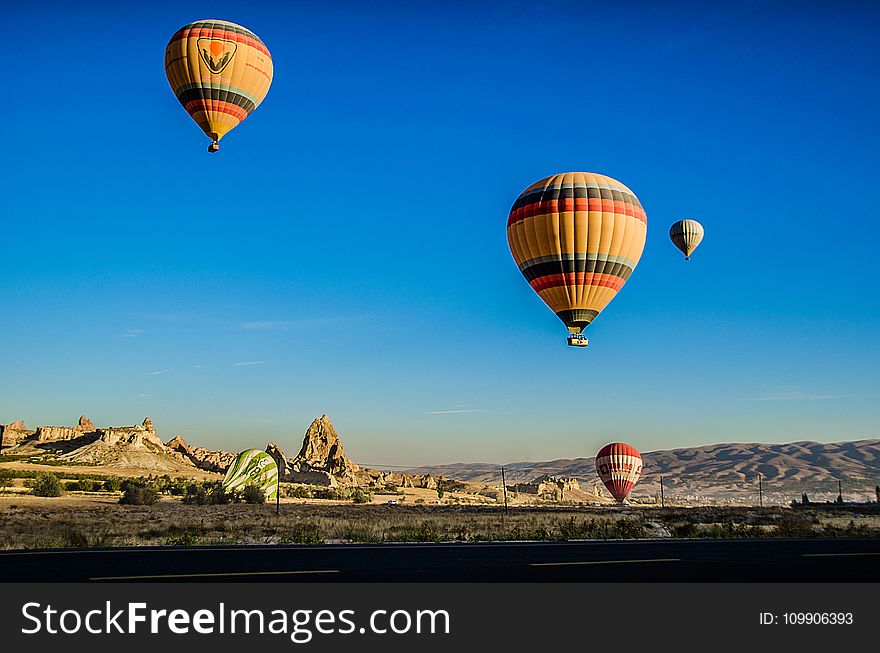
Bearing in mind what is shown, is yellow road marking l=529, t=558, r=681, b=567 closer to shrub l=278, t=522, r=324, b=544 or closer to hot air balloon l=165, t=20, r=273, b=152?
shrub l=278, t=522, r=324, b=544

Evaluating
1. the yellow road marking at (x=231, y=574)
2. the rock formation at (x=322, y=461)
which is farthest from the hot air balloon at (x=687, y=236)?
the rock formation at (x=322, y=461)

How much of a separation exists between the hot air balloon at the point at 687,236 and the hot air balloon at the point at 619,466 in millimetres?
31887

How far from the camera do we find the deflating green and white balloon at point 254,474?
7894 centimetres

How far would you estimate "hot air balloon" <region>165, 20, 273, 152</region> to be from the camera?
42.7 metres

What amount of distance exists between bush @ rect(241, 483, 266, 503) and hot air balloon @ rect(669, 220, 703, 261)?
41.7 m

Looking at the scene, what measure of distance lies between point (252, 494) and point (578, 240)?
46.5 metres

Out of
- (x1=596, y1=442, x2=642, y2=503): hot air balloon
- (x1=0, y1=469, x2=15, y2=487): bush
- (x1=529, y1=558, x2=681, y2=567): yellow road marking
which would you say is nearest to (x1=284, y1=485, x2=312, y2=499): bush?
(x1=0, y1=469, x2=15, y2=487): bush

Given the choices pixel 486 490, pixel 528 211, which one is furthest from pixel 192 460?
pixel 528 211

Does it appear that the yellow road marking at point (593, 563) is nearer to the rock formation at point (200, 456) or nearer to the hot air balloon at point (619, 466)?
the hot air balloon at point (619, 466)

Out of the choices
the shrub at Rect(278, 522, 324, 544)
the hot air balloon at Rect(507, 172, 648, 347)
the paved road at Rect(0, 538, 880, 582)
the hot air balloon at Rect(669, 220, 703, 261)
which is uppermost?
the hot air balloon at Rect(669, 220, 703, 261)

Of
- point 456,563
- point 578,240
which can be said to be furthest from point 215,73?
point 456,563
